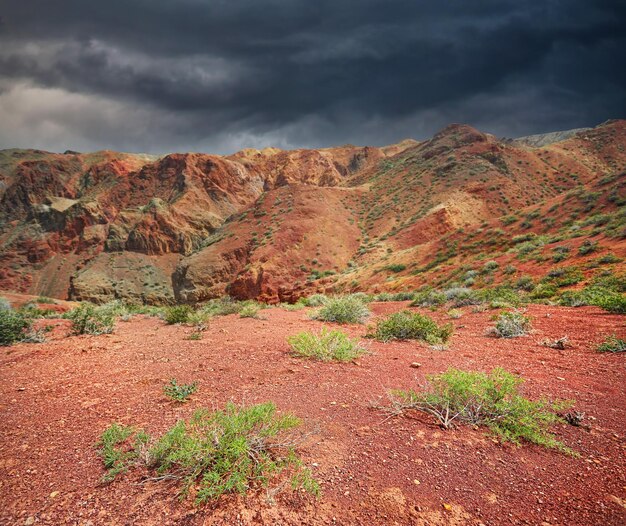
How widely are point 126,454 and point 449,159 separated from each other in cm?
4879

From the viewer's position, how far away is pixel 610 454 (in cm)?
279

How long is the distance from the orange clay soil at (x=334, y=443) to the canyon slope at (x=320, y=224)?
10416 millimetres

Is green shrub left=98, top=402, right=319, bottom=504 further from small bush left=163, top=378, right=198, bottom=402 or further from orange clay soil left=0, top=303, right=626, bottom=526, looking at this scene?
small bush left=163, top=378, right=198, bottom=402

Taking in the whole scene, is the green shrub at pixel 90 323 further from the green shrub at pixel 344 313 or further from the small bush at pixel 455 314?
the small bush at pixel 455 314

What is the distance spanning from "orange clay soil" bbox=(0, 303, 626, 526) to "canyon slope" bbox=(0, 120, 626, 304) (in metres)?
10.4

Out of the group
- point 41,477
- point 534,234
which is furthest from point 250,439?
point 534,234

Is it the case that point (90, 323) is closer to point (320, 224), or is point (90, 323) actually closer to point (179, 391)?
point (179, 391)

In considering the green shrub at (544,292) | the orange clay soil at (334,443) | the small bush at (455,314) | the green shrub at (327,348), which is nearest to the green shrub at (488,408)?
the orange clay soil at (334,443)

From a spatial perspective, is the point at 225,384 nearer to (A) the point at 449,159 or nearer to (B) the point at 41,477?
(B) the point at 41,477

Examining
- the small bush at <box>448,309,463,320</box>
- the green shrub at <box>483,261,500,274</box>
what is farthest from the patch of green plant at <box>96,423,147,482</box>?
the green shrub at <box>483,261,500,274</box>

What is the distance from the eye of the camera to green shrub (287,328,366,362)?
5270 millimetres

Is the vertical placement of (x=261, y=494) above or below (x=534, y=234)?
below

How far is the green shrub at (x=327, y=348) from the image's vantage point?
5270mm

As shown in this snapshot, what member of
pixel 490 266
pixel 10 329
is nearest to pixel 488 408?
pixel 10 329
